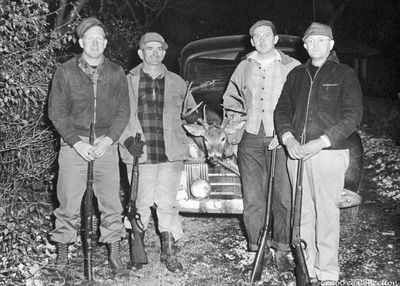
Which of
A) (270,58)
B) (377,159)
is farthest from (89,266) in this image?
(377,159)

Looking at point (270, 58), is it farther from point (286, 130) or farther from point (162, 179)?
point (162, 179)

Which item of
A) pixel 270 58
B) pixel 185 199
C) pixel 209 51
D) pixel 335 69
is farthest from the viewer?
pixel 209 51

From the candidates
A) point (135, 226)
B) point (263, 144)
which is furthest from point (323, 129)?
point (135, 226)

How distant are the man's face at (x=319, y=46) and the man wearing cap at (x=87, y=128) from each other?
1.93 m

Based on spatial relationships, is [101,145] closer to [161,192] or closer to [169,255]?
[161,192]

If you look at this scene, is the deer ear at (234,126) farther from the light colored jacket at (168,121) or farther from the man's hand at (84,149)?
the man's hand at (84,149)

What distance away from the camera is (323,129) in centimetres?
407

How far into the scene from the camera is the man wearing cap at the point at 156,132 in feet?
15.2

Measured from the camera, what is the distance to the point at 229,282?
439 centimetres

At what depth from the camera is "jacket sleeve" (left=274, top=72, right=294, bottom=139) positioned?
4.27m

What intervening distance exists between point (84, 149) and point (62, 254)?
3.70 feet

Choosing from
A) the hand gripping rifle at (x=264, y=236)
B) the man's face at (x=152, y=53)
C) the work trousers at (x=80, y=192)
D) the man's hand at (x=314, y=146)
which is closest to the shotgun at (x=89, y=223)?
the work trousers at (x=80, y=192)

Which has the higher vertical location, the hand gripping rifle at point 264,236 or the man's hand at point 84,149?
the man's hand at point 84,149

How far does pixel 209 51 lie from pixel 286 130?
2.97 meters
